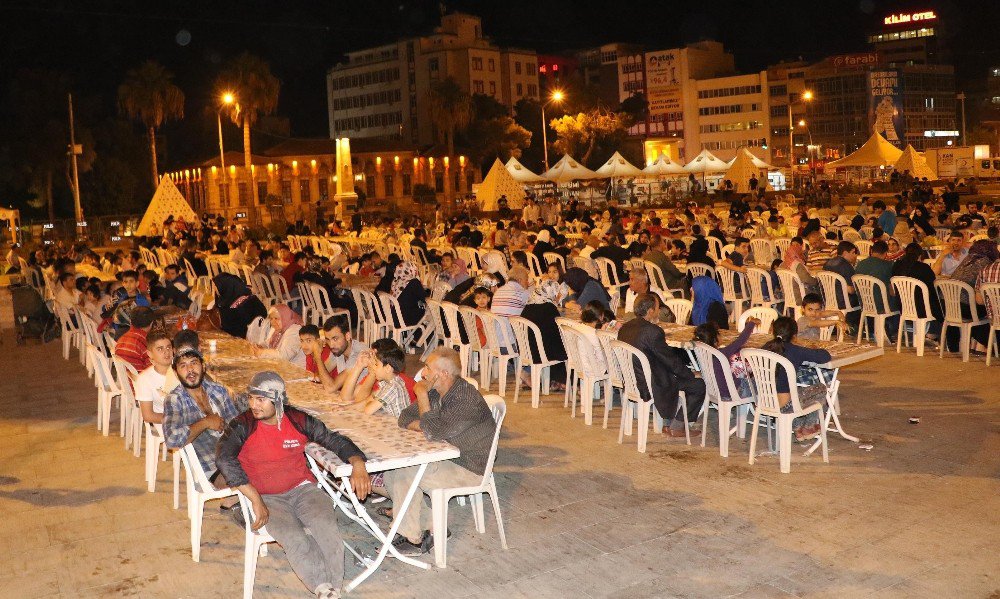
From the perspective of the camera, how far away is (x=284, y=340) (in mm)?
8656

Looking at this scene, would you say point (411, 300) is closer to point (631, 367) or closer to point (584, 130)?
point (631, 367)

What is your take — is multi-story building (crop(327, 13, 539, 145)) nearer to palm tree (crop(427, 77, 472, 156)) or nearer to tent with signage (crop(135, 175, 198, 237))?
palm tree (crop(427, 77, 472, 156))

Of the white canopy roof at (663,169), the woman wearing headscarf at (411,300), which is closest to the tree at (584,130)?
the white canopy roof at (663,169)

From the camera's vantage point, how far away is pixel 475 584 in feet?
17.5

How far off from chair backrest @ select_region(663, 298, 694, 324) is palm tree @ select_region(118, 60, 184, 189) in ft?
151

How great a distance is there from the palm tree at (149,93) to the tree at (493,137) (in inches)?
830

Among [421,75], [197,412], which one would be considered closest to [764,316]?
[197,412]

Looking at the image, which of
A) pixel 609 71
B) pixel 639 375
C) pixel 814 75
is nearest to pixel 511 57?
pixel 609 71

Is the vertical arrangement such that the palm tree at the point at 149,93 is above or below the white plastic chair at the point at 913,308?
above

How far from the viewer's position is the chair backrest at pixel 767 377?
6.95 meters

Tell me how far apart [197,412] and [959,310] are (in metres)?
7.68

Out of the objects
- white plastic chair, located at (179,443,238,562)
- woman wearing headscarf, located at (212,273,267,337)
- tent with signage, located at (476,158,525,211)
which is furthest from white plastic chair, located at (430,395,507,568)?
tent with signage, located at (476,158,525,211)

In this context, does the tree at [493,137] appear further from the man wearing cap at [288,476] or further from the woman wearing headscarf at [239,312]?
the man wearing cap at [288,476]

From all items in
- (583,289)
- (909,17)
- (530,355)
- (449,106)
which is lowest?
(530,355)
